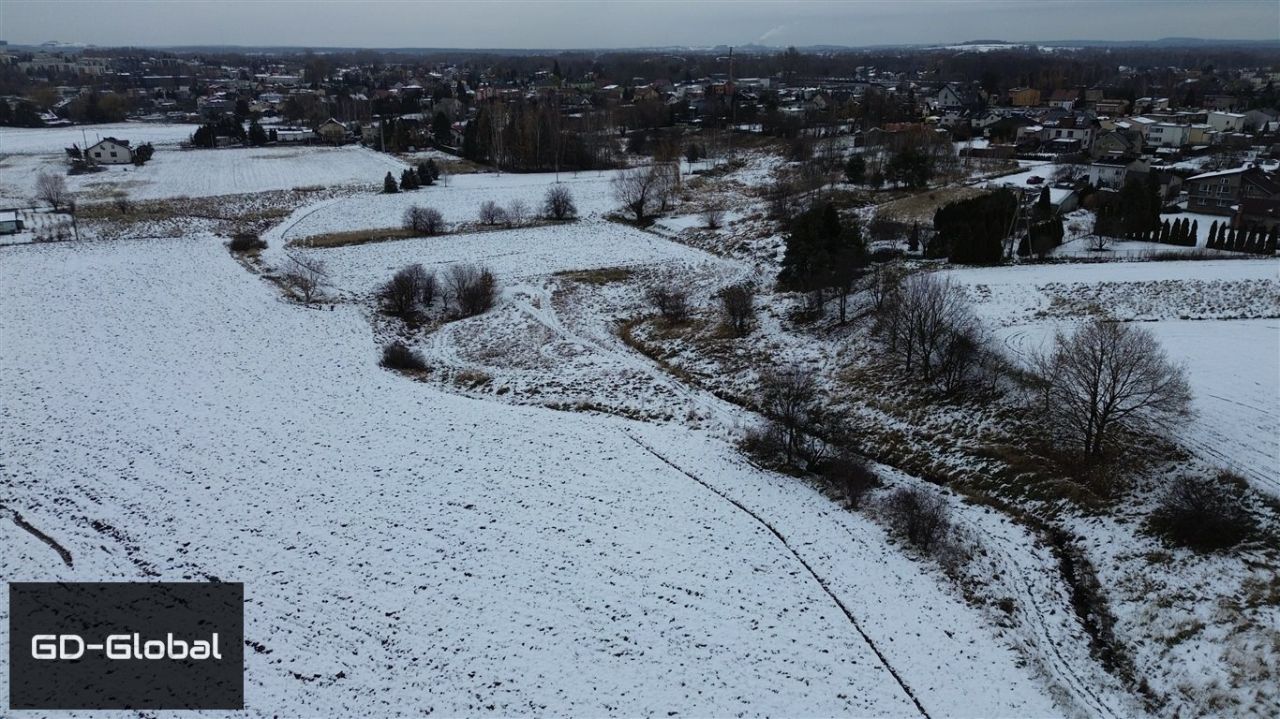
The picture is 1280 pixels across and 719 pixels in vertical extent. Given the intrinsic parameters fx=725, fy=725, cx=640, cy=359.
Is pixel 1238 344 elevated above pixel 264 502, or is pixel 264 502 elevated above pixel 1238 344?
pixel 1238 344

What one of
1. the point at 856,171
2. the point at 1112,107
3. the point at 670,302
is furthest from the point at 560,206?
the point at 1112,107

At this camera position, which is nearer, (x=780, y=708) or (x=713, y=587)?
(x=780, y=708)

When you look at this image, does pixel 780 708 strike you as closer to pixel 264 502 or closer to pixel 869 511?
pixel 869 511

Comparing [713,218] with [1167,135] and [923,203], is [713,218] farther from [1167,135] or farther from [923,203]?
[1167,135]

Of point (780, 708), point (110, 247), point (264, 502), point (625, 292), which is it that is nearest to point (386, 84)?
point (110, 247)

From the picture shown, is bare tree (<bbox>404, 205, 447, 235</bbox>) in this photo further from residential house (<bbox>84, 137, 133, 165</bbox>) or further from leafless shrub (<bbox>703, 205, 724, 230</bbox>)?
residential house (<bbox>84, 137, 133, 165</bbox>)

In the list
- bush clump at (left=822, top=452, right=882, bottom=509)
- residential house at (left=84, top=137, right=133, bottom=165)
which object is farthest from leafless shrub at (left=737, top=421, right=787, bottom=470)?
residential house at (left=84, top=137, right=133, bottom=165)

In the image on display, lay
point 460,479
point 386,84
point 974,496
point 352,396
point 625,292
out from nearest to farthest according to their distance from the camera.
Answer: point 974,496, point 460,479, point 352,396, point 625,292, point 386,84
